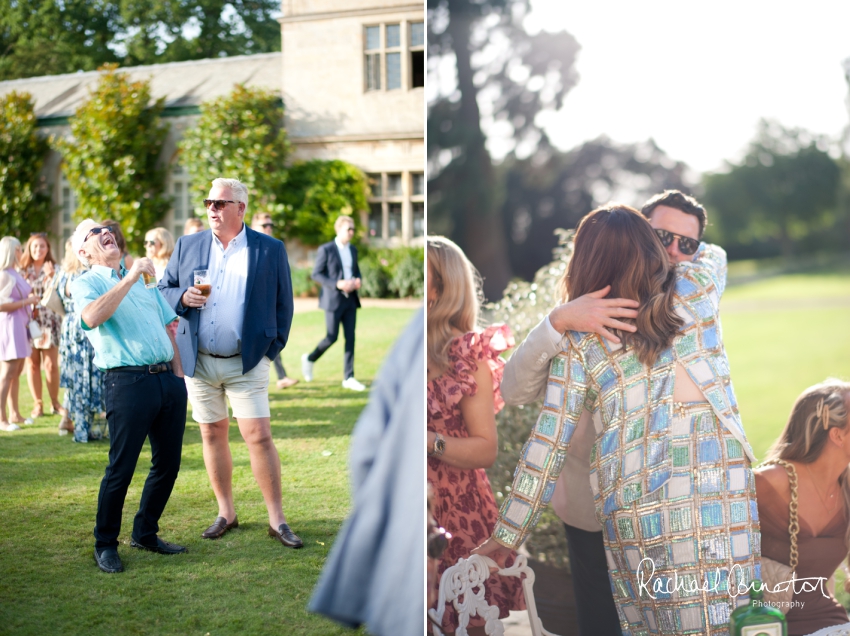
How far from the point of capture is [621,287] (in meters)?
2.42

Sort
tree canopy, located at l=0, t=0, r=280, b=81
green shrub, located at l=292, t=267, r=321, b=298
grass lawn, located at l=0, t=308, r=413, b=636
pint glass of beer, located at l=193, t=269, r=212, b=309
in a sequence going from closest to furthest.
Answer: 1. grass lawn, located at l=0, t=308, r=413, b=636
2. pint glass of beer, located at l=193, t=269, r=212, b=309
3. tree canopy, located at l=0, t=0, r=280, b=81
4. green shrub, located at l=292, t=267, r=321, b=298

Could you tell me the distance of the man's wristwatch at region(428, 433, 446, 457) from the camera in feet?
8.46

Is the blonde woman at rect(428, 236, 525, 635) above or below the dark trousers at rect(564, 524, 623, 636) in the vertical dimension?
above

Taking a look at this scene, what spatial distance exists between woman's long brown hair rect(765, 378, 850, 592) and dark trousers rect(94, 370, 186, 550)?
2508mm

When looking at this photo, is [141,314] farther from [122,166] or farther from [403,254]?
[122,166]

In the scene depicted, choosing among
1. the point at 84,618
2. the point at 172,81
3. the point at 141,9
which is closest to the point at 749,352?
the point at 84,618

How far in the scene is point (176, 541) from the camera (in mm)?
3643

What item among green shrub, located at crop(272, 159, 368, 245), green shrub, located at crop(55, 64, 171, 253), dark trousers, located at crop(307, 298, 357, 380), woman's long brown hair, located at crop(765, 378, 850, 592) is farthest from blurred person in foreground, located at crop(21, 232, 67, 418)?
green shrub, located at crop(55, 64, 171, 253)

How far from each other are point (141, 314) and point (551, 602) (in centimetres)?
210

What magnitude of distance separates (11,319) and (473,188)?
4456 mm

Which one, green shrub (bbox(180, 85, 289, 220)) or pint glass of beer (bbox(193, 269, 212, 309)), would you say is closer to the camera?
pint glass of beer (bbox(193, 269, 212, 309))

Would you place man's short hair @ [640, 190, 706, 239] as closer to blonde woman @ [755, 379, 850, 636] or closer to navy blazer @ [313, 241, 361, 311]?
blonde woman @ [755, 379, 850, 636]

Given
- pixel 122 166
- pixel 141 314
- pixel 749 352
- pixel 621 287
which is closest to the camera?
pixel 621 287

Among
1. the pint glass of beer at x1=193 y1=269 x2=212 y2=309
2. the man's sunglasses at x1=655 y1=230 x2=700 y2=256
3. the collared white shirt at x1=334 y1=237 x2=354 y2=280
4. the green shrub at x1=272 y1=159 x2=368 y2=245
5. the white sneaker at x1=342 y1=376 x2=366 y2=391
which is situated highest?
the green shrub at x1=272 y1=159 x2=368 y2=245
